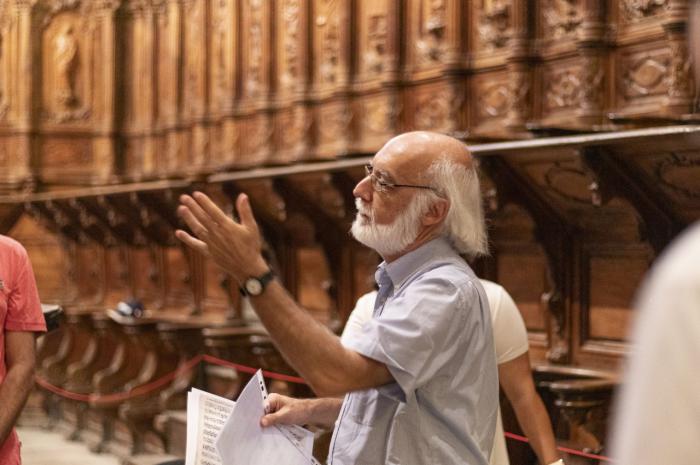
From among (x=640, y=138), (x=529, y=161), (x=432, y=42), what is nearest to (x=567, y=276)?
(x=529, y=161)

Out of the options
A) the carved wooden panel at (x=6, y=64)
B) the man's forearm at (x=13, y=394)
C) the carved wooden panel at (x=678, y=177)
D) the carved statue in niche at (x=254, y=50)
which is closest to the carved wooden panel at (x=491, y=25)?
the carved wooden panel at (x=678, y=177)

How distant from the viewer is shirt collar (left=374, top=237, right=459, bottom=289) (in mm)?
2520

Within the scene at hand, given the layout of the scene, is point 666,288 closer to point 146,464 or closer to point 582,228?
point 582,228

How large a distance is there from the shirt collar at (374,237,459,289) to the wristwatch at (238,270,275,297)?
42 cm

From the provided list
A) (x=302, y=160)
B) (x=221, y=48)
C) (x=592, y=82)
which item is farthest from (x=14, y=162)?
(x=592, y=82)

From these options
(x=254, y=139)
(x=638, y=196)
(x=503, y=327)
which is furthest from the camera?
(x=254, y=139)

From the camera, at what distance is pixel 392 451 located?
2.33 metres

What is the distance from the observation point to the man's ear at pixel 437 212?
2541mm

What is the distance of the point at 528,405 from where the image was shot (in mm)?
3604

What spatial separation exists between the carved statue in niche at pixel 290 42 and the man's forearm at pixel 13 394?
6018 millimetres

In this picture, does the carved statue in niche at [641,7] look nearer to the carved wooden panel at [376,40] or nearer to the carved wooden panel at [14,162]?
the carved wooden panel at [376,40]

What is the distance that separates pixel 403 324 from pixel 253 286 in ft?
1.09

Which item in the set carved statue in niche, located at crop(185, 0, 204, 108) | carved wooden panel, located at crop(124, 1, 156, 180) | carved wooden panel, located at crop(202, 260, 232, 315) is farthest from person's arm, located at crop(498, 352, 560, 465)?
carved wooden panel, located at crop(124, 1, 156, 180)

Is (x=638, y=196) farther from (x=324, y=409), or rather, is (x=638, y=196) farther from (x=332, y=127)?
(x=332, y=127)
